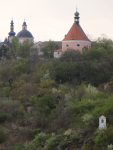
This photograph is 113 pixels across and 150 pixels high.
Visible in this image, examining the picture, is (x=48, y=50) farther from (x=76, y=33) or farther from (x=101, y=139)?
(x=101, y=139)

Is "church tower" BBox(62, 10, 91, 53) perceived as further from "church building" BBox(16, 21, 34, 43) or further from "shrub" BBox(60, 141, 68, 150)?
"shrub" BBox(60, 141, 68, 150)

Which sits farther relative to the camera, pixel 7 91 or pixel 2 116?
pixel 7 91

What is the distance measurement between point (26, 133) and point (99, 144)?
23.2 feet

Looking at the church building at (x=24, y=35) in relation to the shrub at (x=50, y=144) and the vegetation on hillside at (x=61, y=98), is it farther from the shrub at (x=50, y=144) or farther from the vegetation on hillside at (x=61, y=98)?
the shrub at (x=50, y=144)

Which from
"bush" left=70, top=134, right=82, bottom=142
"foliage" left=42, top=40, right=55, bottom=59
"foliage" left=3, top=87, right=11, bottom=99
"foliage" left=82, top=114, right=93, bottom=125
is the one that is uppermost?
"foliage" left=42, top=40, right=55, bottom=59

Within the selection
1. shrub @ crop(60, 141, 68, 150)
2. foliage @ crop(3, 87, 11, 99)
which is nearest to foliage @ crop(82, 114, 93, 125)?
shrub @ crop(60, 141, 68, 150)

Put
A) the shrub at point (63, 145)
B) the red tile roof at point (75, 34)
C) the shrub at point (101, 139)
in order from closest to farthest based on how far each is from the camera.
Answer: the shrub at point (101, 139)
the shrub at point (63, 145)
the red tile roof at point (75, 34)

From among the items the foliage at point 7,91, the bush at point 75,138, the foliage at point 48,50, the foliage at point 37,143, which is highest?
the foliage at point 48,50

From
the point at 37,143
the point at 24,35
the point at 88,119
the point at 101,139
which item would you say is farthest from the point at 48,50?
the point at 101,139

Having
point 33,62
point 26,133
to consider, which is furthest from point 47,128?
point 33,62

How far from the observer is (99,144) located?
1689cm

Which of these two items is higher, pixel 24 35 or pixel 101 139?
pixel 24 35

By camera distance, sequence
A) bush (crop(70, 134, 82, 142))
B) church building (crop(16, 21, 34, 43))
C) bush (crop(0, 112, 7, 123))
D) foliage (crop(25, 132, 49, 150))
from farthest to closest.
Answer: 1. church building (crop(16, 21, 34, 43))
2. bush (crop(0, 112, 7, 123))
3. foliage (crop(25, 132, 49, 150))
4. bush (crop(70, 134, 82, 142))

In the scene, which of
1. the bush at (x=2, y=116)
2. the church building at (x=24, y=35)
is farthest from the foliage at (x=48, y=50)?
the bush at (x=2, y=116)
